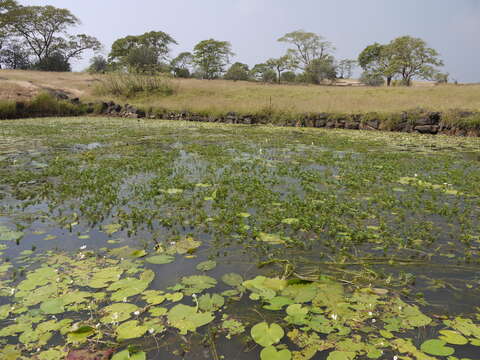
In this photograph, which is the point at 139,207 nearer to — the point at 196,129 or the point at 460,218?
the point at 460,218

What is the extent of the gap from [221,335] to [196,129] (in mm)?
15911

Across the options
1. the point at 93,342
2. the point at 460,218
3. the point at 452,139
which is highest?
the point at 452,139

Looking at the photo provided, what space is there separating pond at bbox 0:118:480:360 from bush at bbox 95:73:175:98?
22145mm

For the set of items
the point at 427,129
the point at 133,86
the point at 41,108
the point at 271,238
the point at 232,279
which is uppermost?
the point at 133,86

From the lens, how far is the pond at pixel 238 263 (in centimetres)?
268

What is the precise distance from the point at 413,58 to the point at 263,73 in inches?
1031

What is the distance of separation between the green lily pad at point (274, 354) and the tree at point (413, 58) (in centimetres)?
5200

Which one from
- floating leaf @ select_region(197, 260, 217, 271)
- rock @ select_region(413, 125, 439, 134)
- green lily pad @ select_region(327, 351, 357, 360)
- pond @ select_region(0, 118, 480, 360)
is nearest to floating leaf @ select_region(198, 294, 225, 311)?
pond @ select_region(0, 118, 480, 360)

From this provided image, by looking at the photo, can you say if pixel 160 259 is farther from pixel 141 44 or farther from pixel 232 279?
pixel 141 44

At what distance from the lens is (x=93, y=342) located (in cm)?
263

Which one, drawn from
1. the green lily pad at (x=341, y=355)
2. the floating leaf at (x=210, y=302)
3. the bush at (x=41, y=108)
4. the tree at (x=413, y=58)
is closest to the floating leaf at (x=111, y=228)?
the floating leaf at (x=210, y=302)

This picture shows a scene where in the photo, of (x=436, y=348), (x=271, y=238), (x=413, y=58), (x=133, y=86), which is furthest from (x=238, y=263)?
(x=413, y=58)

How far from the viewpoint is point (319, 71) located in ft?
185

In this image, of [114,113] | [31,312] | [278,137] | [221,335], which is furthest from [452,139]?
[114,113]
